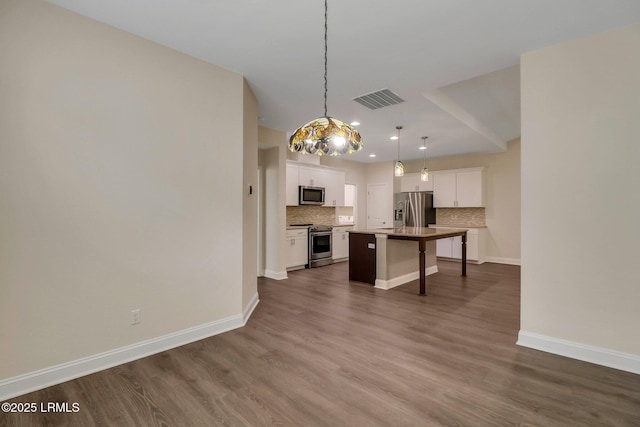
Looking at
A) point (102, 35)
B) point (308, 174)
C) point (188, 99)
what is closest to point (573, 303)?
point (188, 99)

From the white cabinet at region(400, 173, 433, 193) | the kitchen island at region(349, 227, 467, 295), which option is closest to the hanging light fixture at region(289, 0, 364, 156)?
the kitchen island at region(349, 227, 467, 295)

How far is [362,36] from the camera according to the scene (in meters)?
2.47

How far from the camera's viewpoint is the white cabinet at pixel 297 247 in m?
6.02

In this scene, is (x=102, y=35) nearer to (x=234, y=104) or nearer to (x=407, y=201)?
(x=234, y=104)

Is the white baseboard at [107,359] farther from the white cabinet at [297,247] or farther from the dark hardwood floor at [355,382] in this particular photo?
the white cabinet at [297,247]

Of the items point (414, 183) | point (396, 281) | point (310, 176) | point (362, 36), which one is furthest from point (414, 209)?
point (362, 36)

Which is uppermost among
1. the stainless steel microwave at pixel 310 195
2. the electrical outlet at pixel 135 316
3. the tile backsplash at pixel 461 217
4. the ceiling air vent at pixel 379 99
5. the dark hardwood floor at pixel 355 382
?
the ceiling air vent at pixel 379 99

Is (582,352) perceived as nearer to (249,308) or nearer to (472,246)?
(249,308)

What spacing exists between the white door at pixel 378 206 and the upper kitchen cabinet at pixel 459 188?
1.28 m

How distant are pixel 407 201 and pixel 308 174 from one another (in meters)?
2.88

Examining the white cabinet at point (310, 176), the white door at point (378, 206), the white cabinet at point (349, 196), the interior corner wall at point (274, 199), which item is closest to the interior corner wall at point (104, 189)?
the interior corner wall at point (274, 199)

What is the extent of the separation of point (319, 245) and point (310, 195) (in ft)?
3.75

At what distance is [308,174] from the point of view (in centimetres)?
671

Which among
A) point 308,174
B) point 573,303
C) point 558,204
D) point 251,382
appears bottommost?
point 251,382
